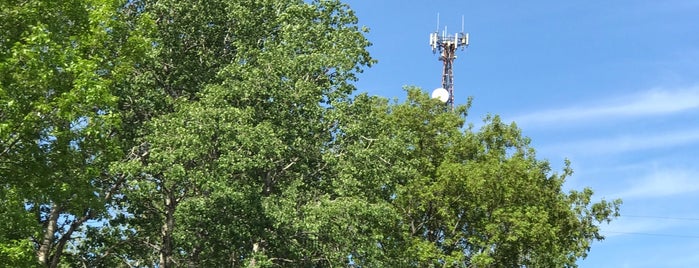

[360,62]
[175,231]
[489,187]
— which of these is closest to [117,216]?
[175,231]

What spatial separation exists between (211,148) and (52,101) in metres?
7.98

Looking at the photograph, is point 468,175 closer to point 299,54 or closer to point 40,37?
point 299,54

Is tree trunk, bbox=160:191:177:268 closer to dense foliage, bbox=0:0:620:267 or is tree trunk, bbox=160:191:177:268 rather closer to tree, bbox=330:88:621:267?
dense foliage, bbox=0:0:620:267

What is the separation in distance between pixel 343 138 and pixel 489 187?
10.9m

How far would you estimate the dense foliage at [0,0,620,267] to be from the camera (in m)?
18.6

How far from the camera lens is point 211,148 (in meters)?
25.2

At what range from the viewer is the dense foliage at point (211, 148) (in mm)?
18562

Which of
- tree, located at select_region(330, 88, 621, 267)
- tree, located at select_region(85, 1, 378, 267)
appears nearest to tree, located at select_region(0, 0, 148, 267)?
tree, located at select_region(85, 1, 378, 267)

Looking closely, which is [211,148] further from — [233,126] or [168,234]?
[168,234]

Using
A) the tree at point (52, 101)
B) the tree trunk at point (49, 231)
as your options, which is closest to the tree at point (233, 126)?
the tree trunk at point (49, 231)

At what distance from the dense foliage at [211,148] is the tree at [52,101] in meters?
0.05

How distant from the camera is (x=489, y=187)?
3600cm

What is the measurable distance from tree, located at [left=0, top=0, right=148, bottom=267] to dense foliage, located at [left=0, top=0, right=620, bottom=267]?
52 millimetres

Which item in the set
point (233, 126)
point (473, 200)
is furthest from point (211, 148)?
point (473, 200)
